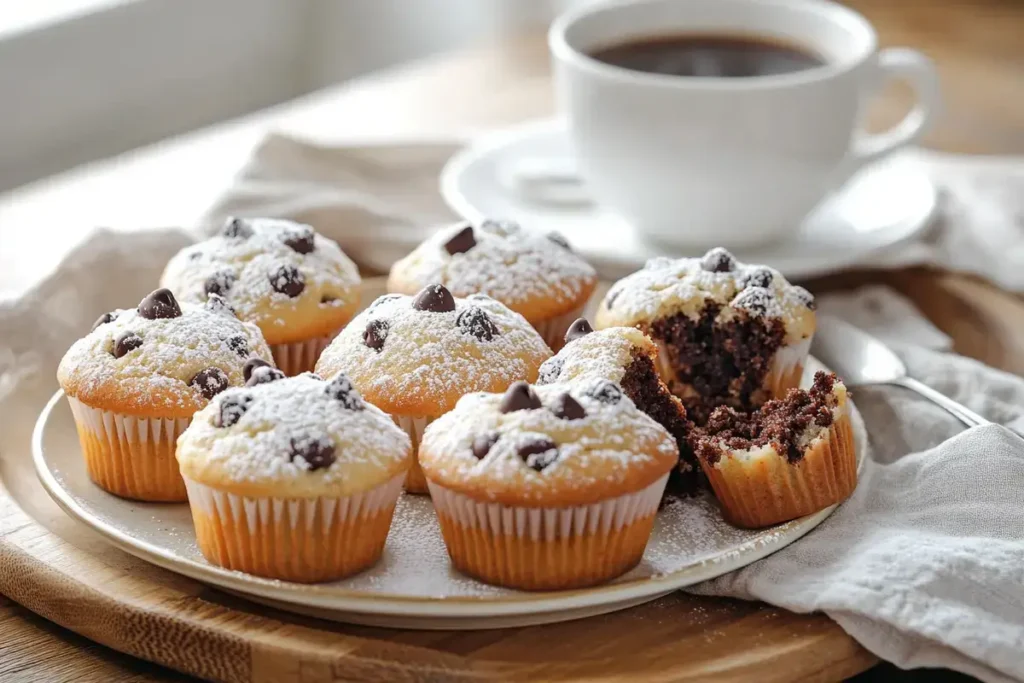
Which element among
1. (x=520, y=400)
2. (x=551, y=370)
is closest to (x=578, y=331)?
(x=551, y=370)

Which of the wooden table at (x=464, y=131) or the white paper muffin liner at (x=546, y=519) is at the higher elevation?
the white paper muffin liner at (x=546, y=519)

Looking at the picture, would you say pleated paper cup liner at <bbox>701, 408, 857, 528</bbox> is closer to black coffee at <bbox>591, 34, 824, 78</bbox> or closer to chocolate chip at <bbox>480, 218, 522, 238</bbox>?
chocolate chip at <bbox>480, 218, 522, 238</bbox>

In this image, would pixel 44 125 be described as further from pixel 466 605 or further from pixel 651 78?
pixel 466 605

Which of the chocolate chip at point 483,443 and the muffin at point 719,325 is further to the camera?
the muffin at point 719,325

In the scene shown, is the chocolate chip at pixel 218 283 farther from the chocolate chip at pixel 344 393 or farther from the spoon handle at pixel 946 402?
the spoon handle at pixel 946 402

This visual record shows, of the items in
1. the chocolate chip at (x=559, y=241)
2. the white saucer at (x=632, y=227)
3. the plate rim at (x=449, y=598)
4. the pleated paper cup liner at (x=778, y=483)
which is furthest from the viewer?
the white saucer at (x=632, y=227)

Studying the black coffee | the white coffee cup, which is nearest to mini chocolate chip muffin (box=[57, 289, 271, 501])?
the white coffee cup

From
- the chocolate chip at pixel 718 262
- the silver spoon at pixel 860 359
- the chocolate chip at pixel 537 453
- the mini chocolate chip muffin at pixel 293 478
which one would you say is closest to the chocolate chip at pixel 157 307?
the mini chocolate chip muffin at pixel 293 478
